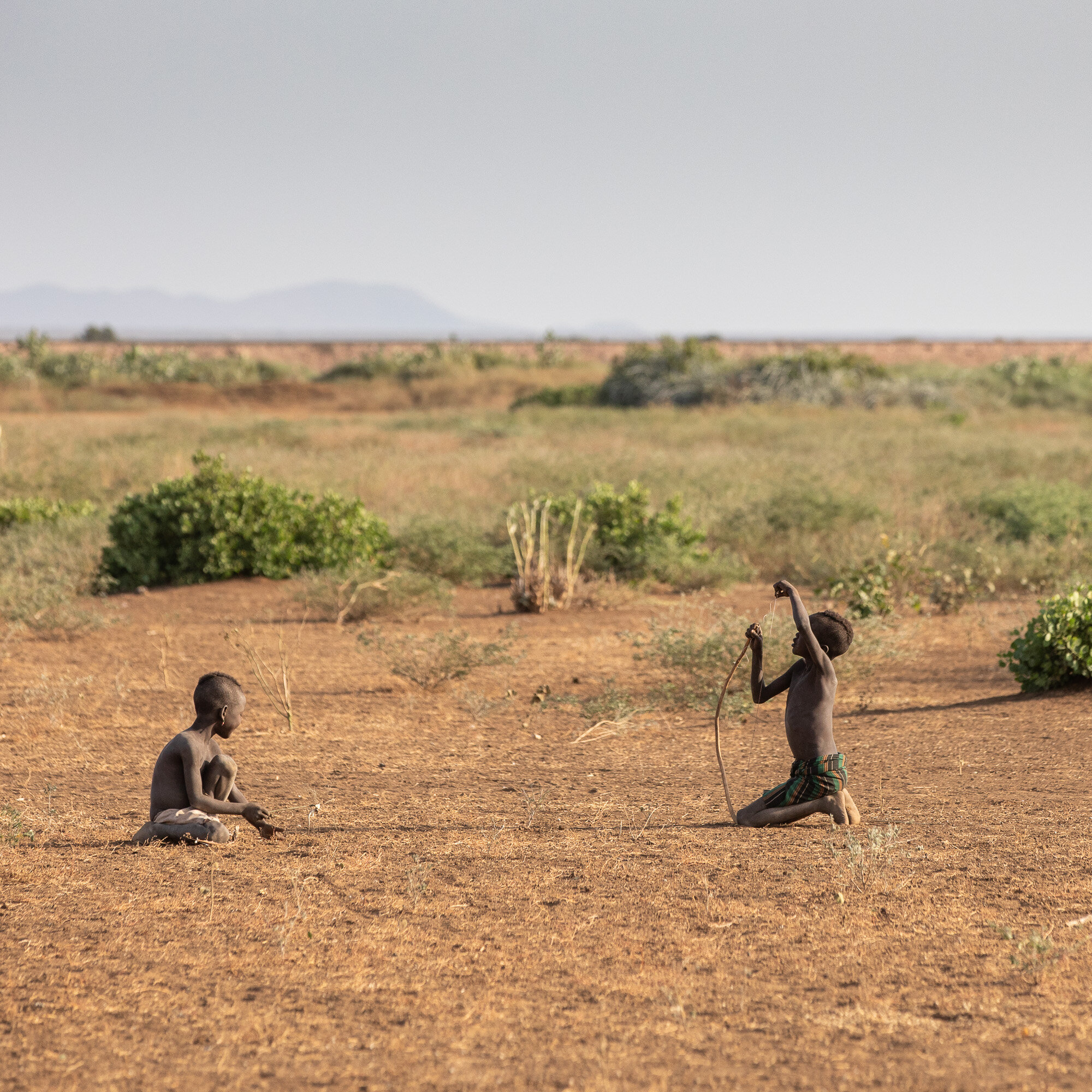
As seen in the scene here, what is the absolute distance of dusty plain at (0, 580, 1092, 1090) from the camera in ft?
9.25

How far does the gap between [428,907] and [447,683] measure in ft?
12.0

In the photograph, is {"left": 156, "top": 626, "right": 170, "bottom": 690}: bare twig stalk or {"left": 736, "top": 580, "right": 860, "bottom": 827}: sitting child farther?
{"left": 156, "top": 626, "right": 170, "bottom": 690}: bare twig stalk

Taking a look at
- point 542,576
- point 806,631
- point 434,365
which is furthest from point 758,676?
point 434,365

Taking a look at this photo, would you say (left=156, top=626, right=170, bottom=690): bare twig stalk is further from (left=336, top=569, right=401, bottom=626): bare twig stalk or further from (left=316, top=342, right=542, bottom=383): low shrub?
(left=316, top=342, right=542, bottom=383): low shrub

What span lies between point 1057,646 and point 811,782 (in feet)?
9.86

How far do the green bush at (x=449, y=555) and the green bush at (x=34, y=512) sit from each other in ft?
13.4

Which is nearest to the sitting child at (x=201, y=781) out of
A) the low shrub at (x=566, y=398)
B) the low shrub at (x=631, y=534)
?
the low shrub at (x=631, y=534)

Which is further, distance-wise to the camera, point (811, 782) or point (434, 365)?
point (434, 365)

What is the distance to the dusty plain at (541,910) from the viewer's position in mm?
2820

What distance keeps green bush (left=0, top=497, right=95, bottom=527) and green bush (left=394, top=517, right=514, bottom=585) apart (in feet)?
13.4

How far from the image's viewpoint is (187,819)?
4.52 metres

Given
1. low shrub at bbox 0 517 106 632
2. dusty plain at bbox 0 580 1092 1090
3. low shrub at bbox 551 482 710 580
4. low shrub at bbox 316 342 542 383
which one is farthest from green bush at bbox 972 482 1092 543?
low shrub at bbox 316 342 542 383

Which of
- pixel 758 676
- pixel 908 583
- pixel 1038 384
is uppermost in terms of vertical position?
pixel 1038 384

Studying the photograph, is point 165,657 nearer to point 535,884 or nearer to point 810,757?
point 535,884
